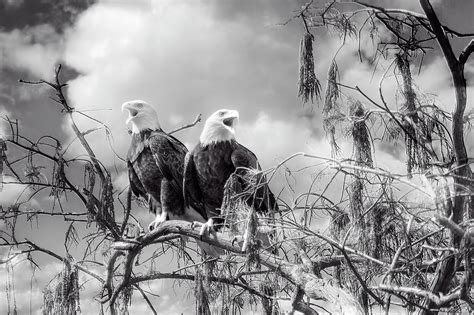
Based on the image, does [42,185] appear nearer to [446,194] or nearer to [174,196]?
[174,196]

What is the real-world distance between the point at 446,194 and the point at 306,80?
1.01 metres

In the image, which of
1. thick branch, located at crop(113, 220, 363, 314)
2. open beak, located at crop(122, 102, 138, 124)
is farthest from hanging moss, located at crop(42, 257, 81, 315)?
open beak, located at crop(122, 102, 138, 124)

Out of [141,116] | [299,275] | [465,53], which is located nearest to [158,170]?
[141,116]

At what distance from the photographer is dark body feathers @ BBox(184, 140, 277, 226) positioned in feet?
16.8

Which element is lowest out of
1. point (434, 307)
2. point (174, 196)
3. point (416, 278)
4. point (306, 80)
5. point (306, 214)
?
point (434, 307)

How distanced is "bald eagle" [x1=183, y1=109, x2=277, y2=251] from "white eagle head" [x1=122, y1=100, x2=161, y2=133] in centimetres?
73

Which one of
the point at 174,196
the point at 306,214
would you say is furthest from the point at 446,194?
the point at 174,196

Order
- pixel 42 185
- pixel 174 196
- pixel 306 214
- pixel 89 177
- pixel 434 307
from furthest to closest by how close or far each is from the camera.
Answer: pixel 174 196, pixel 42 185, pixel 89 177, pixel 306 214, pixel 434 307

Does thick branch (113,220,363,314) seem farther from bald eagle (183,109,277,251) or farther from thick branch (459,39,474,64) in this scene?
thick branch (459,39,474,64)

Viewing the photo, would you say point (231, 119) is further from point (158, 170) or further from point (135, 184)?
point (135, 184)

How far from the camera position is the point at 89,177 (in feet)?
14.5

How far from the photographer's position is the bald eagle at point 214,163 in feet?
16.9

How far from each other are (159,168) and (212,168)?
631mm

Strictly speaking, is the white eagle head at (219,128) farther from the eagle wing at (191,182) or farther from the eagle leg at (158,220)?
the eagle leg at (158,220)
